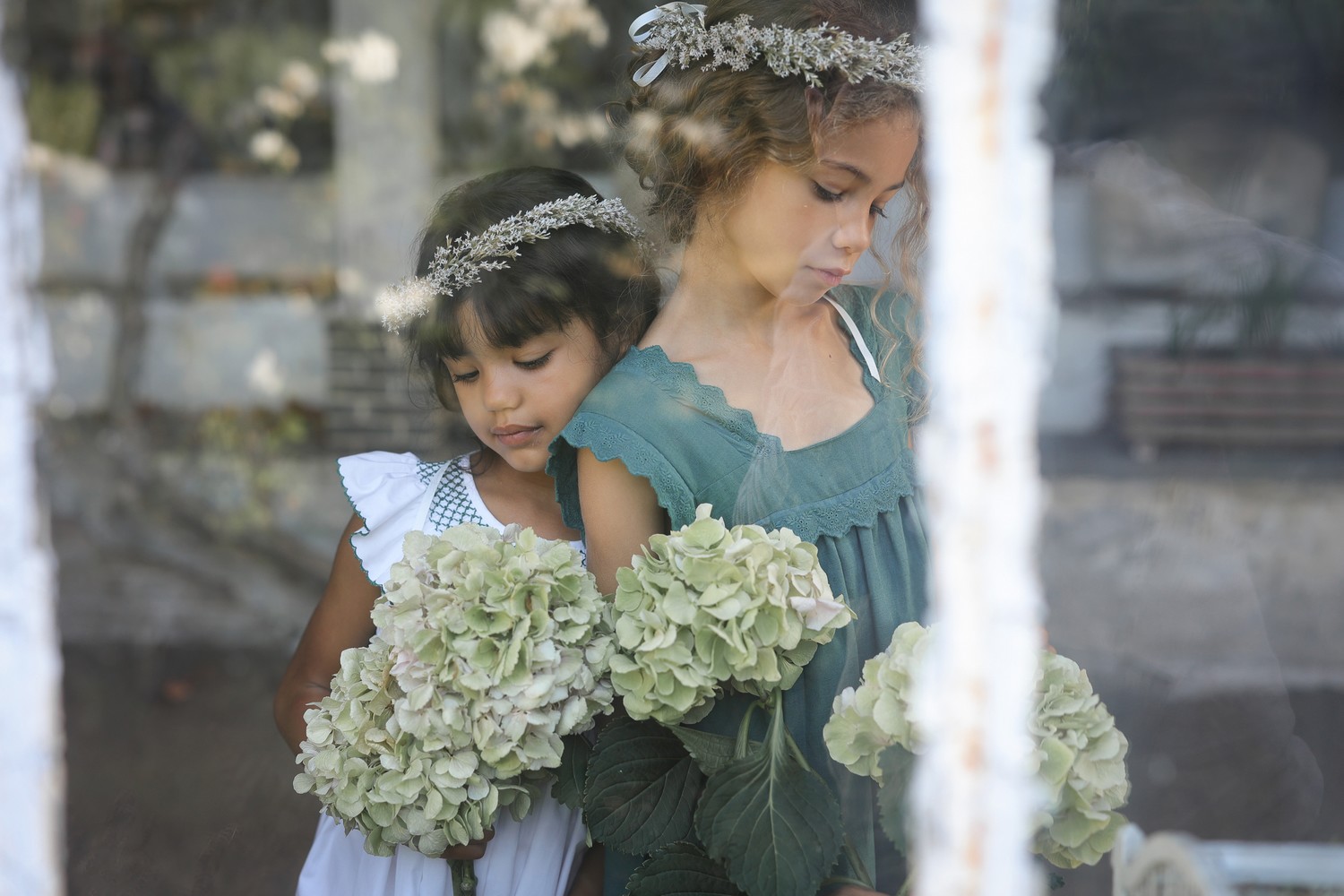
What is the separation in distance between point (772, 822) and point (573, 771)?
278mm

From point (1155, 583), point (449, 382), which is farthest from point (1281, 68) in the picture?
point (449, 382)

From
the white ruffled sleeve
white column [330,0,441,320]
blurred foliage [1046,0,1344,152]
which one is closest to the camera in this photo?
blurred foliage [1046,0,1344,152]

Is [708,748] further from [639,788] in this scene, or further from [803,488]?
[803,488]

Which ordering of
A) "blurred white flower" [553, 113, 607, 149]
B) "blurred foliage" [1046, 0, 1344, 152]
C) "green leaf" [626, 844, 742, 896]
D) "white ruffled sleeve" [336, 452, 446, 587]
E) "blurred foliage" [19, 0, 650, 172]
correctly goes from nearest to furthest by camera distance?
"green leaf" [626, 844, 742, 896]
"blurred foliage" [1046, 0, 1344, 152]
"white ruffled sleeve" [336, 452, 446, 587]
"blurred foliage" [19, 0, 650, 172]
"blurred white flower" [553, 113, 607, 149]

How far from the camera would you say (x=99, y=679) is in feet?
12.5

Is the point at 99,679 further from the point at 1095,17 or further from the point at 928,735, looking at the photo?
the point at 1095,17

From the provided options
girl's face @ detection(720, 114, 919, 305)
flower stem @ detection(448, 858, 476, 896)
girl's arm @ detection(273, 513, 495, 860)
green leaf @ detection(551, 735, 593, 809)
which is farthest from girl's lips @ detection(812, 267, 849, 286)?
flower stem @ detection(448, 858, 476, 896)

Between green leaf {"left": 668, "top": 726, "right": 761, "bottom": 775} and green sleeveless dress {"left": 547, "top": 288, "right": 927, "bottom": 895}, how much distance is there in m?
0.03

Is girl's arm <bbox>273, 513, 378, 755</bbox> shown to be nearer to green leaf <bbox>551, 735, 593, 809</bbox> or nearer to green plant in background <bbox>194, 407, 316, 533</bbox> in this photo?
green leaf <bbox>551, 735, 593, 809</bbox>

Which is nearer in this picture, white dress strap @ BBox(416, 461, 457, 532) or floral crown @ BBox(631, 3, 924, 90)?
floral crown @ BBox(631, 3, 924, 90)

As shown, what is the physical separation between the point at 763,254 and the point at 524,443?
0.47m

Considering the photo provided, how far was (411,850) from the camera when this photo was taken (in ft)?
5.03

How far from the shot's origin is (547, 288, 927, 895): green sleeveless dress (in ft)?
4.36

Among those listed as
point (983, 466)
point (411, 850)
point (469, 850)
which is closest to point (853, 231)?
point (983, 466)
